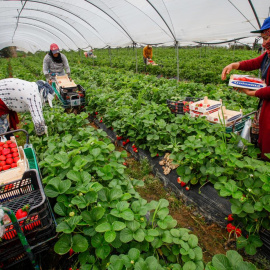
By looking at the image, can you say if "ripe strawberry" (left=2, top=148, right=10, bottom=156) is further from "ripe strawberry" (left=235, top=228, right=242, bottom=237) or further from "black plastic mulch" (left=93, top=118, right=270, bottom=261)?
"ripe strawberry" (left=235, top=228, right=242, bottom=237)

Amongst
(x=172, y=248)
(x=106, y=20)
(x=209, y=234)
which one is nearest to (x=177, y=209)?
(x=209, y=234)

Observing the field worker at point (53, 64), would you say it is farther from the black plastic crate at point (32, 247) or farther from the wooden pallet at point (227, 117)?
the black plastic crate at point (32, 247)

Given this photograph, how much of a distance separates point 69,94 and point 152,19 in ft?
14.7

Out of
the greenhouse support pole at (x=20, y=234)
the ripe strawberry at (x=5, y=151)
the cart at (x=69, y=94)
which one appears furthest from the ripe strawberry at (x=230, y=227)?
the cart at (x=69, y=94)

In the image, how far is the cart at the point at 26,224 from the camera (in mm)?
1430

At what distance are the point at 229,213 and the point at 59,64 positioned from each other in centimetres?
609

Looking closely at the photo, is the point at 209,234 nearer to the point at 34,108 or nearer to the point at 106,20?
the point at 34,108

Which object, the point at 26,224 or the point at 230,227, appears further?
the point at 230,227

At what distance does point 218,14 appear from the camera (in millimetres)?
5793

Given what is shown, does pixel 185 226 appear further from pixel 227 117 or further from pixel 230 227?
pixel 227 117

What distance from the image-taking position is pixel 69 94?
5.63m

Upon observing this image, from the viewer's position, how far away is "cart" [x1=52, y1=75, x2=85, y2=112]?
548 cm

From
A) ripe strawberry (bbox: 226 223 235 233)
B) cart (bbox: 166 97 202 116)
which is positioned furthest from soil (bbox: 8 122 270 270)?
cart (bbox: 166 97 202 116)

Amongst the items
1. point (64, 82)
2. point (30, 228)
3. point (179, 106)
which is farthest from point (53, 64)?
point (30, 228)
